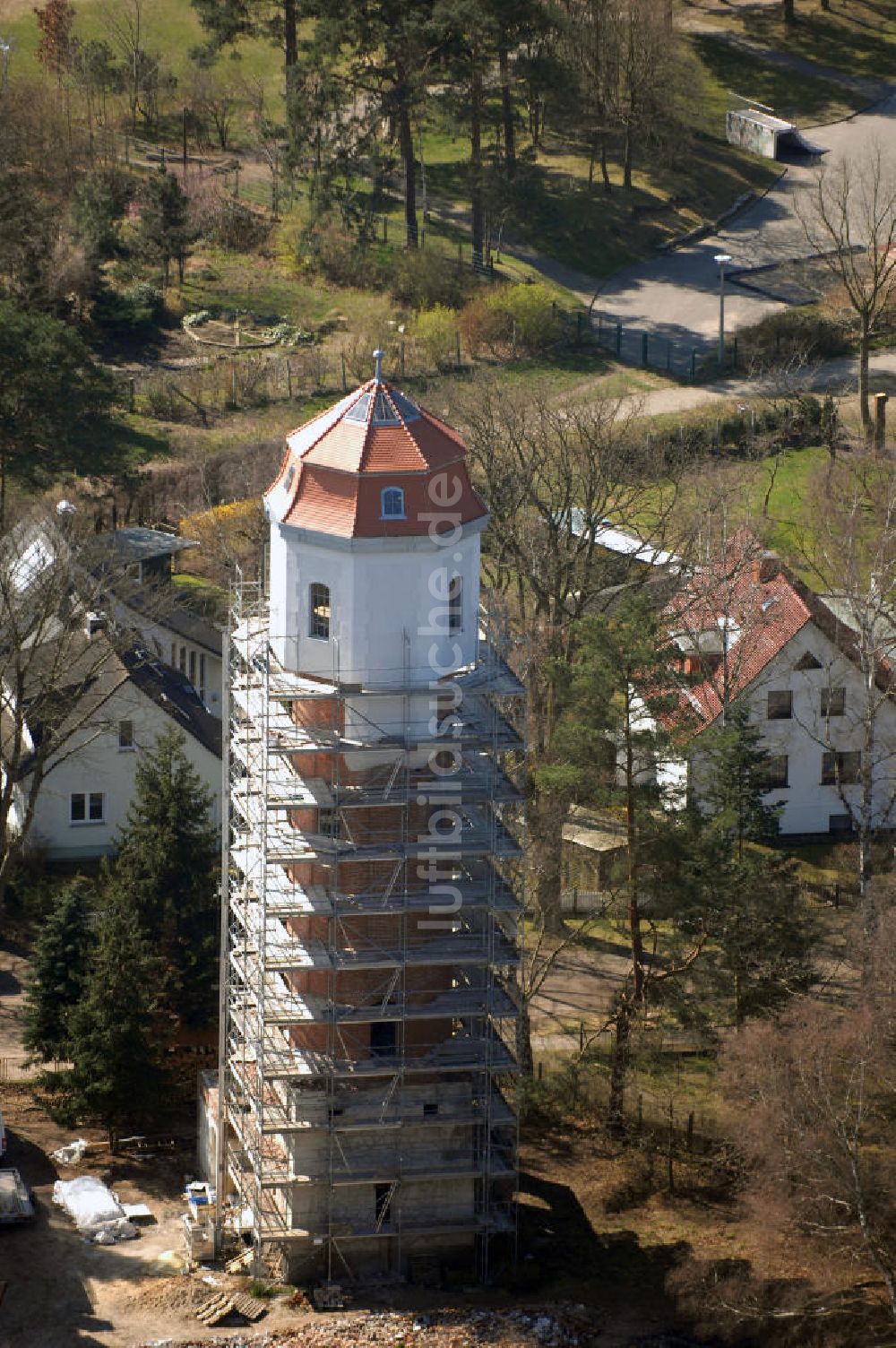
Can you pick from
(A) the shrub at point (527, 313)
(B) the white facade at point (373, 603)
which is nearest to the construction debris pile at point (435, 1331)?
(B) the white facade at point (373, 603)

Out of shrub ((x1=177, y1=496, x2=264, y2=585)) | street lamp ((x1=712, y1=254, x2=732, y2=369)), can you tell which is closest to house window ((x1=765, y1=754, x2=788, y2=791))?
shrub ((x1=177, y1=496, x2=264, y2=585))

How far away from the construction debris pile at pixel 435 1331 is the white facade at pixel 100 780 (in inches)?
826

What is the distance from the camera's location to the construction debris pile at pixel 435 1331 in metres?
52.5

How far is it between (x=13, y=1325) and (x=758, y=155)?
6992cm

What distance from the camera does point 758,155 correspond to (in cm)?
11150

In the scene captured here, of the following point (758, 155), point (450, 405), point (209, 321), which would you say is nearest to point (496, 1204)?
point (450, 405)

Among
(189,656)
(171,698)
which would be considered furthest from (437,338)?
(171,698)

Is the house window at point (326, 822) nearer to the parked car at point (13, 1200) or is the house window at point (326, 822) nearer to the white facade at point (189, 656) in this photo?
the parked car at point (13, 1200)

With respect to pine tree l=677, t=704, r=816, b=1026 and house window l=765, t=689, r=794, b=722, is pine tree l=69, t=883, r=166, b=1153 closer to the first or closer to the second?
pine tree l=677, t=704, r=816, b=1026

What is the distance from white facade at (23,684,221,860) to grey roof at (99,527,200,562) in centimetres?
826

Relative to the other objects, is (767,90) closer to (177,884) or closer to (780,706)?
(780,706)

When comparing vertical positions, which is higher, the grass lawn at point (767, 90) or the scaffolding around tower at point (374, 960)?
the grass lawn at point (767, 90)

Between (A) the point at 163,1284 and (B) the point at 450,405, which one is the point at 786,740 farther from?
(A) the point at 163,1284

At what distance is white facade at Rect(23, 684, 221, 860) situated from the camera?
237 ft
